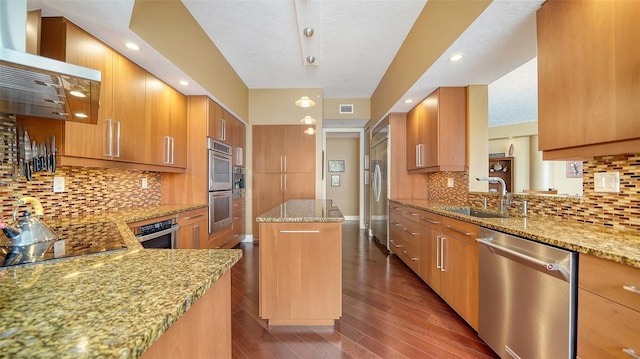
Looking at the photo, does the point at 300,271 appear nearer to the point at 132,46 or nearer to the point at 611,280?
the point at 611,280

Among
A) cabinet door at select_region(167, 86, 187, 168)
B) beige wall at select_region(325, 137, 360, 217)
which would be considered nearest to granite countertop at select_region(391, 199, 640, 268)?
cabinet door at select_region(167, 86, 187, 168)

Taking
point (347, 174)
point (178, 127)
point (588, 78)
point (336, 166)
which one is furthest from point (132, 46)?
point (347, 174)

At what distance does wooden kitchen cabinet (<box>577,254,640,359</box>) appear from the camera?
3.01 ft

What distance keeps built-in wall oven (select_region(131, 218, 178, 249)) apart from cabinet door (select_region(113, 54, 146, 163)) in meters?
0.65

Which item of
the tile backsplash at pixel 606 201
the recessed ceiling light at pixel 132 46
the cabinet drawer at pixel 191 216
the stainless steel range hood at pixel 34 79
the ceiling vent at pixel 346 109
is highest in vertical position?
the ceiling vent at pixel 346 109

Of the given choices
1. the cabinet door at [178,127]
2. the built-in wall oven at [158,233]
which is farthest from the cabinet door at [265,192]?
the built-in wall oven at [158,233]

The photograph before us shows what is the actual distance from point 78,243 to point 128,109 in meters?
1.52

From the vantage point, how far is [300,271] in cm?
188

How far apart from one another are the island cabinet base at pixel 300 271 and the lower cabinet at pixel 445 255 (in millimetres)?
1001

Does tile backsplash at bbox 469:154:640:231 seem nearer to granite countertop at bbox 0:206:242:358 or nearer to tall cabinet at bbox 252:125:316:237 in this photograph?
granite countertop at bbox 0:206:242:358

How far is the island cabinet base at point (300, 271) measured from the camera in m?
1.87

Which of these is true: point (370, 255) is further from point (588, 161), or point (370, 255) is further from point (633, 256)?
point (633, 256)

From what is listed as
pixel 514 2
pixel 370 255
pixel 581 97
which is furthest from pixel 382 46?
pixel 370 255

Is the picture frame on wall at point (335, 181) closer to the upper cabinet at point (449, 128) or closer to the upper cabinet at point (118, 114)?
the upper cabinet at point (449, 128)
